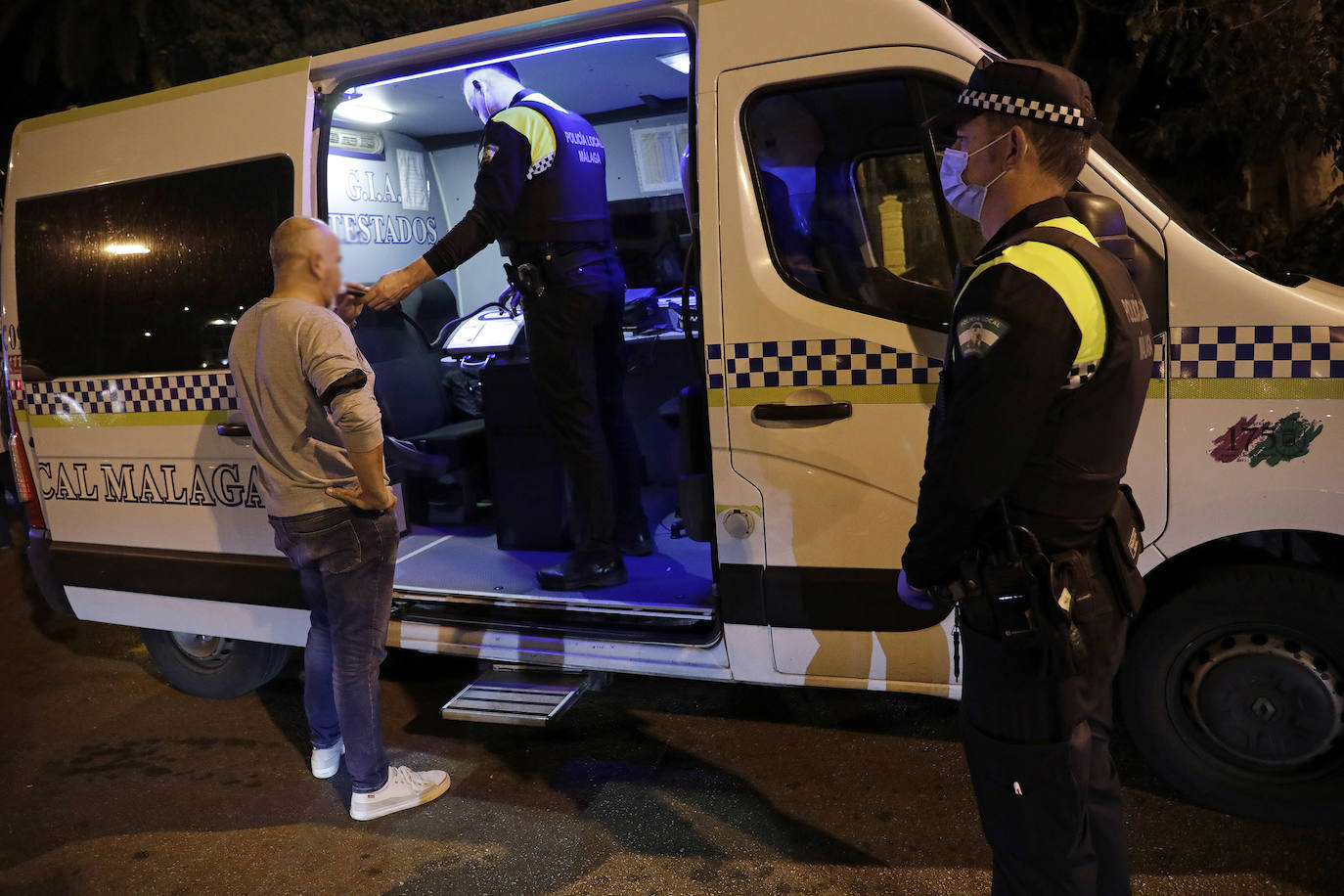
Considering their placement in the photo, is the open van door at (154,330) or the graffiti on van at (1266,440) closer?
the graffiti on van at (1266,440)

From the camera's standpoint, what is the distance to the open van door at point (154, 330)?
140 inches

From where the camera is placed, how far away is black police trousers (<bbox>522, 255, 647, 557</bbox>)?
145 inches

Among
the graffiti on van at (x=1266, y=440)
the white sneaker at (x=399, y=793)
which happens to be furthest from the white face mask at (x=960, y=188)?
the white sneaker at (x=399, y=793)

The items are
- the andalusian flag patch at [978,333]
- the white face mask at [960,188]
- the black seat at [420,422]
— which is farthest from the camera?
the black seat at [420,422]

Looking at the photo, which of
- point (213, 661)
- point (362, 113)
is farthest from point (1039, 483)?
point (362, 113)

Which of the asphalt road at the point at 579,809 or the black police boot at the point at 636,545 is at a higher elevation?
the black police boot at the point at 636,545

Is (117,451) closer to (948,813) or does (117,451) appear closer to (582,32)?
(582,32)

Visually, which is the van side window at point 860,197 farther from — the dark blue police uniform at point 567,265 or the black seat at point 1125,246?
the dark blue police uniform at point 567,265

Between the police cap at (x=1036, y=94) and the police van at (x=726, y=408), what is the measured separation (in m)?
0.54

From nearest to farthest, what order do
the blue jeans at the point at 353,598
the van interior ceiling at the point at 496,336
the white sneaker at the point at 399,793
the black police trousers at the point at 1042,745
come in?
the black police trousers at the point at 1042,745, the blue jeans at the point at 353,598, the white sneaker at the point at 399,793, the van interior ceiling at the point at 496,336

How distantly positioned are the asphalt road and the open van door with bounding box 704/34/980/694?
17.3 inches

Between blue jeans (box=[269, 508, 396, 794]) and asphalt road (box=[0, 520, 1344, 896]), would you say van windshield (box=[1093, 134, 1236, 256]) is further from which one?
blue jeans (box=[269, 508, 396, 794])

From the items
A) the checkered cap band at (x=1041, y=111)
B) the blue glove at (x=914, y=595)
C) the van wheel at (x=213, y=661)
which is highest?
the checkered cap band at (x=1041, y=111)

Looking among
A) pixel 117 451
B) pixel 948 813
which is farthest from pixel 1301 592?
pixel 117 451
